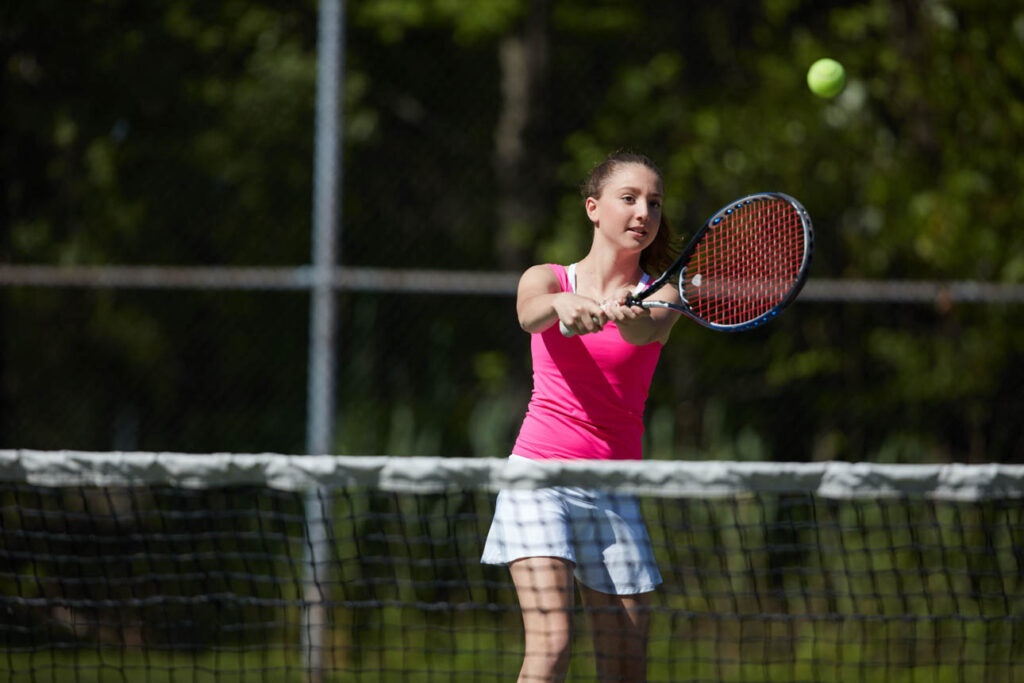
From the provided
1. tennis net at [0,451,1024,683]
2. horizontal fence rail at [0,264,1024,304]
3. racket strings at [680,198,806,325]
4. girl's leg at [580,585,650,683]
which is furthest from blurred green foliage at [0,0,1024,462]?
girl's leg at [580,585,650,683]

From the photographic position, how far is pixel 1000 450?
587cm

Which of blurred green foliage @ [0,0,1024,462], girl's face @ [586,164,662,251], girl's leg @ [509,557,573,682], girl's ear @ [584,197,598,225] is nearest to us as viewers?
girl's leg @ [509,557,573,682]

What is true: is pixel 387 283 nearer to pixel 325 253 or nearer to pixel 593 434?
pixel 325 253

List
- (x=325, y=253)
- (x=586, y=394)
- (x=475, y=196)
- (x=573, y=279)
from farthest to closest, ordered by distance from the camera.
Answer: (x=475, y=196) < (x=325, y=253) < (x=573, y=279) < (x=586, y=394)

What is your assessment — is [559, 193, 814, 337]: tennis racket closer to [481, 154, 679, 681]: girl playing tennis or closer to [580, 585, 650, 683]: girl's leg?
[481, 154, 679, 681]: girl playing tennis

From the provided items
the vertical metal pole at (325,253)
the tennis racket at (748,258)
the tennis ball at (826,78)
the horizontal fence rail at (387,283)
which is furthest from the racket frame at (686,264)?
the vertical metal pole at (325,253)

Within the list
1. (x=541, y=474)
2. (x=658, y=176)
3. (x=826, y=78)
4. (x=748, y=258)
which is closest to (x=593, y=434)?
(x=541, y=474)

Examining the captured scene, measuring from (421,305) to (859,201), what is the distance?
2433 millimetres

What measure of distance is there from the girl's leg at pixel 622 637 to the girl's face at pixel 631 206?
2.94ft

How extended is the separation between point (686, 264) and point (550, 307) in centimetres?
58

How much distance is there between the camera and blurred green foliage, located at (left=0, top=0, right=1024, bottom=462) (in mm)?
6098

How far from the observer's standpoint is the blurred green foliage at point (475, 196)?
20.0 ft

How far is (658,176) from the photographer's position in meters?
3.24

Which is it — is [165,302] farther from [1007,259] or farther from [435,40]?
[1007,259]
